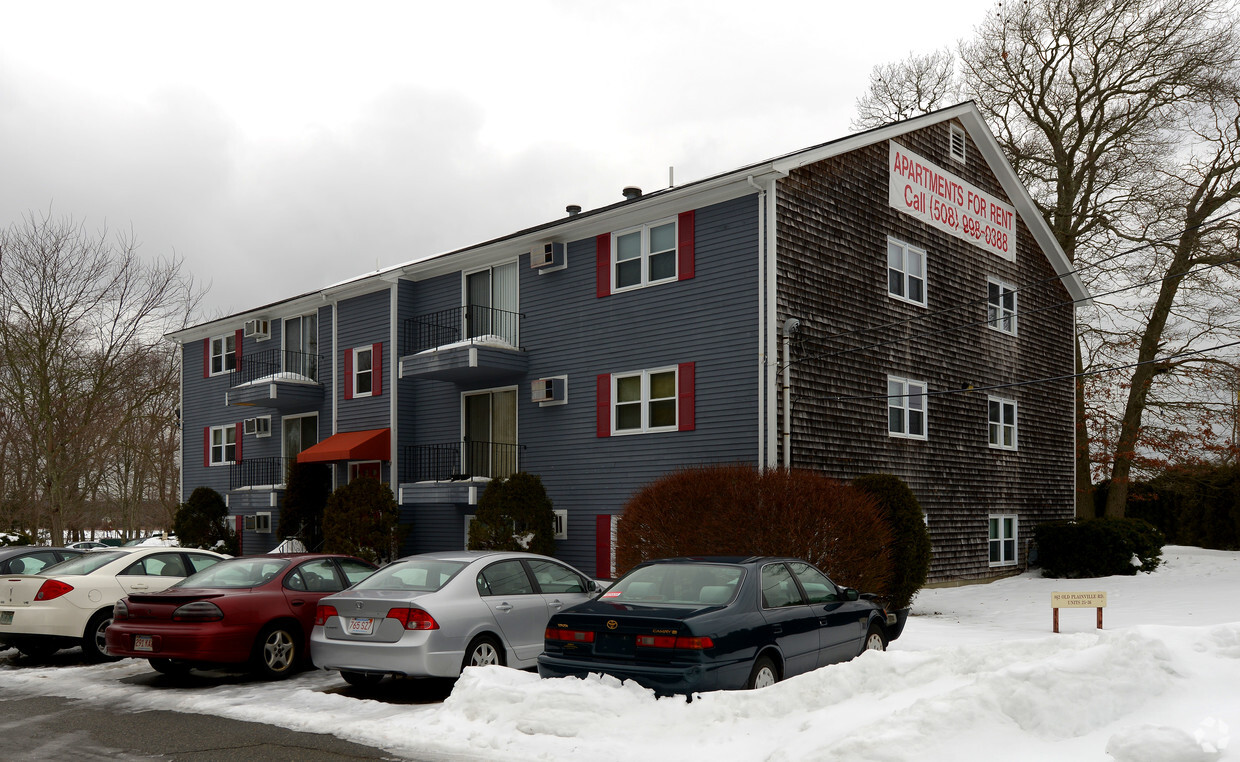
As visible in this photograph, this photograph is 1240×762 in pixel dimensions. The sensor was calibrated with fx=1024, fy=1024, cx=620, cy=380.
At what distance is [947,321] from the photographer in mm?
23391

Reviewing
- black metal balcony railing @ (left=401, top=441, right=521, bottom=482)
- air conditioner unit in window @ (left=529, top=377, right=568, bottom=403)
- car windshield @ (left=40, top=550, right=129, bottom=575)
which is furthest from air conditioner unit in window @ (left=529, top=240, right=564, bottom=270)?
car windshield @ (left=40, top=550, right=129, bottom=575)

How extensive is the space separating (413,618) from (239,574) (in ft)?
10.1

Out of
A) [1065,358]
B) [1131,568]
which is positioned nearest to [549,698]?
[1131,568]

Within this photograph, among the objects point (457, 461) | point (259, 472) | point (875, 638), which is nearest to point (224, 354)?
point (259, 472)

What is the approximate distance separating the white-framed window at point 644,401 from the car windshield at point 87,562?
993cm

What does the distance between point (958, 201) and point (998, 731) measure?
64.8ft

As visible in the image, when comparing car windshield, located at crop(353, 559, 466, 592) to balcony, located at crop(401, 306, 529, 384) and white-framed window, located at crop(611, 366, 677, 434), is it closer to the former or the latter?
white-framed window, located at crop(611, 366, 677, 434)

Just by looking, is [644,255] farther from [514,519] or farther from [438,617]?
[438,617]

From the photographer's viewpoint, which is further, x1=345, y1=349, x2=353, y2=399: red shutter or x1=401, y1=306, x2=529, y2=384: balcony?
x1=345, y1=349, x2=353, y2=399: red shutter

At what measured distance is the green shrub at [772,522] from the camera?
50.1 feet

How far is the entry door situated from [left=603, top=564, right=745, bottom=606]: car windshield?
13.5m

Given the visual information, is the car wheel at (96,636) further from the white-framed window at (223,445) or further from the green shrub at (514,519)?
the white-framed window at (223,445)

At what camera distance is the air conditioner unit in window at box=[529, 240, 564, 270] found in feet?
72.6

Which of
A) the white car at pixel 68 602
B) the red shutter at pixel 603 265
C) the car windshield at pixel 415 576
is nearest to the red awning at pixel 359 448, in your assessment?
the red shutter at pixel 603 265
